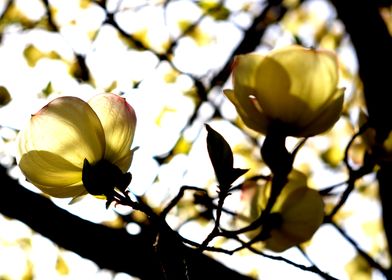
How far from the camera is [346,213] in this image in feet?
8.57

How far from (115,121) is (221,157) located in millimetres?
167

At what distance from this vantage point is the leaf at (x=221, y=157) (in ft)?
2.27

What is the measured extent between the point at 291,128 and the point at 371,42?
0.92 metres

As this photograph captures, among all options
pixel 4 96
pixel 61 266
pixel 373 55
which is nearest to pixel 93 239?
pixel 4 96

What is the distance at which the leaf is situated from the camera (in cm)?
69

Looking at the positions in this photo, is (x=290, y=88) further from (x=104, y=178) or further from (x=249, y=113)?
(x=104, y=178)

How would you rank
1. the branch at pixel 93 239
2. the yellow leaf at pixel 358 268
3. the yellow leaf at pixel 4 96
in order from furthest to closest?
the yellow leaf at pixel 358 268 → the yellow leaf at pixel 4 96 → the branch at pixel 93 239

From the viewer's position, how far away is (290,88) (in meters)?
0.67

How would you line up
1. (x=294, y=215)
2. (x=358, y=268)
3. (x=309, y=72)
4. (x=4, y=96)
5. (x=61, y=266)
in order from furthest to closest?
(x=61, y=266) → (x=358, y=268) → (x=4, y=96) → (x=294, y=215) → (x=309, y=72)

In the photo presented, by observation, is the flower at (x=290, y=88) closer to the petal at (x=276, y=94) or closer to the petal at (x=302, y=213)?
the petal at (x=276, y=94)

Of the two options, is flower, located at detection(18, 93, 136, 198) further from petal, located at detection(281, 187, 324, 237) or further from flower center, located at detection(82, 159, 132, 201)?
petal, located at detection(281, 187, 324, 237)

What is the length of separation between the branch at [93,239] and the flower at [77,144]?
0.19 metres

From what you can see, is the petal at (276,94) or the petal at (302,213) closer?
the petal at (276,94)

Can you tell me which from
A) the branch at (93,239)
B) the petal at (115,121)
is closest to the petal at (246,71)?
the petal at (115,121)
